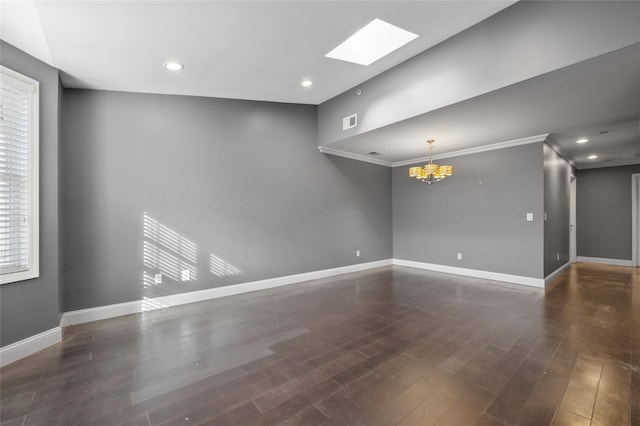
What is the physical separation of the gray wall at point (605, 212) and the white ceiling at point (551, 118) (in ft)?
3.64

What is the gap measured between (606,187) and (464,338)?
7209mm

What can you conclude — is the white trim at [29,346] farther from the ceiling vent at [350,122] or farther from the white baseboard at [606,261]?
the white baseboard at [606,261]

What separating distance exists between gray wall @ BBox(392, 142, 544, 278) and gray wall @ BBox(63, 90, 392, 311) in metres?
1.90

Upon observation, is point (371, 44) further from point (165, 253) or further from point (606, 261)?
point (606, 261)

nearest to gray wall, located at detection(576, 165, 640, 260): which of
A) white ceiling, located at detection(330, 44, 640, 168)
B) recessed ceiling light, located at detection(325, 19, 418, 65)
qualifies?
white ceiling, located at detection(330, 44, 640, 168)

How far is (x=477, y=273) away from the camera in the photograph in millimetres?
5289

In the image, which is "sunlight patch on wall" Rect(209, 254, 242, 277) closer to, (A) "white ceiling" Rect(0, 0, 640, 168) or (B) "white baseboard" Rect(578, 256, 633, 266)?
(A) "white ceiling" Rect(0, 0, 640, 168)

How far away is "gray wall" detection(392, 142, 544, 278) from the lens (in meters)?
4.66

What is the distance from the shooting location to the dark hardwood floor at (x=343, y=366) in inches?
66.3

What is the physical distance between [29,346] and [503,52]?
511 cm

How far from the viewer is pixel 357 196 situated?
5922mm

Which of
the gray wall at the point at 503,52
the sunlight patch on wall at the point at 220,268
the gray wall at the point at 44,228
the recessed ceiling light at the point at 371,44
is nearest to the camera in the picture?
the gray wall at the point at 503,52

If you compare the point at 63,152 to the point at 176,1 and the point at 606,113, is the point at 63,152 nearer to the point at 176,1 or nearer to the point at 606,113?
the point at 176,1

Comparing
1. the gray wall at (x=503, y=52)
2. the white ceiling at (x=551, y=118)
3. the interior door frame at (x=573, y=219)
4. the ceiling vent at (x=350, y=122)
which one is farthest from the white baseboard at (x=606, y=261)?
the ceiling vent at (x=350, y=122)
